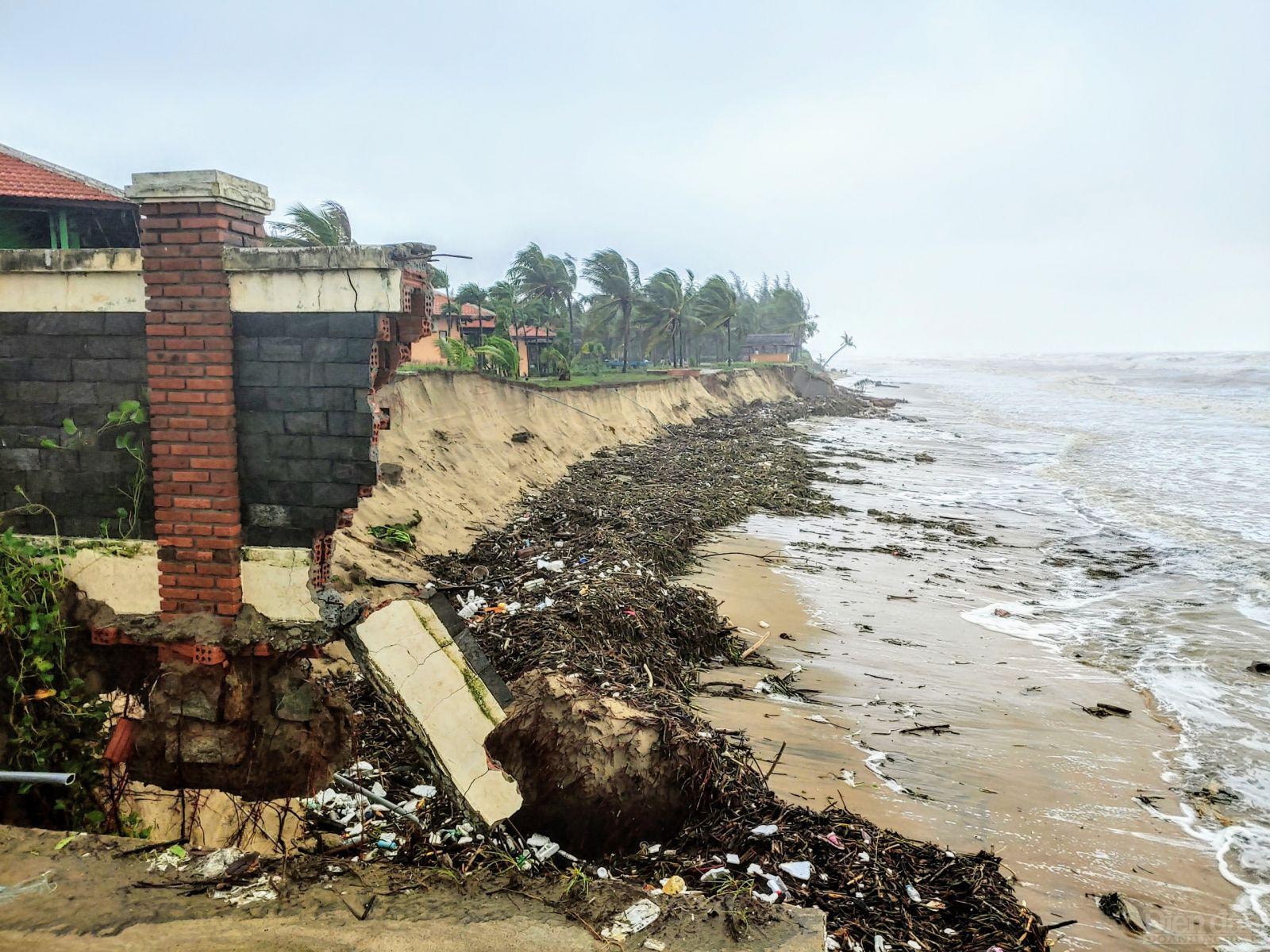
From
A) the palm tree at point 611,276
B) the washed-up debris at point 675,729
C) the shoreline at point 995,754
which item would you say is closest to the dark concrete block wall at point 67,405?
the washed-up debris at point 675,729

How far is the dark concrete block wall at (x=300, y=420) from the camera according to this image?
4.59m

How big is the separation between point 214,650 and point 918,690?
5920mm

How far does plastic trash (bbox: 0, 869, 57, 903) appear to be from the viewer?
11.3 feet

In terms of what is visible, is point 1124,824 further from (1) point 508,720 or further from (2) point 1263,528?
(2) point 1263,528

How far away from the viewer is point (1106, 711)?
23.2 feet

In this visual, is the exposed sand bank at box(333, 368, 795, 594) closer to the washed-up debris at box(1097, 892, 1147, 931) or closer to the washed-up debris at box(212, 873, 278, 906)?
the washed-up debris at box(212, 873, 278, 906)

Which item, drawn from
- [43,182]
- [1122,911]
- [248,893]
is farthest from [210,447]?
[43,182]

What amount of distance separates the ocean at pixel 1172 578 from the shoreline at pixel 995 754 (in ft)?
0.89

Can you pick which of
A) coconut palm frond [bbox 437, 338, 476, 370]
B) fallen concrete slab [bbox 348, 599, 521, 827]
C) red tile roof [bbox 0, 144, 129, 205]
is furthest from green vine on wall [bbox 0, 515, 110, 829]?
coconut palm frond [bbox 437, 338, 476, 370]

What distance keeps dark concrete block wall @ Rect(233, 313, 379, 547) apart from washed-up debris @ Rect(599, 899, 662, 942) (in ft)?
9.21

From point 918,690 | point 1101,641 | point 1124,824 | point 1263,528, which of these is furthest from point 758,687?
point 1263,528

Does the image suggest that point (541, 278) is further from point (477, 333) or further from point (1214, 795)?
point (1214, 795)

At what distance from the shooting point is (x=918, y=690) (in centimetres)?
723

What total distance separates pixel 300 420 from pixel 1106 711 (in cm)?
729
